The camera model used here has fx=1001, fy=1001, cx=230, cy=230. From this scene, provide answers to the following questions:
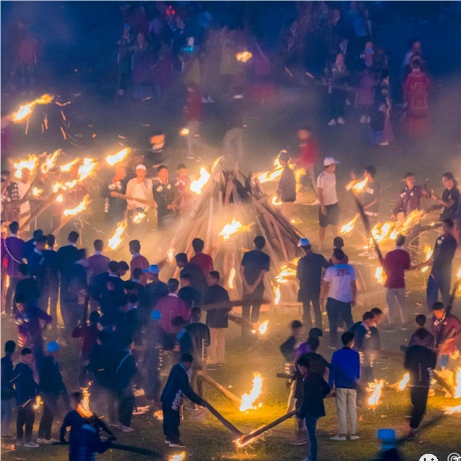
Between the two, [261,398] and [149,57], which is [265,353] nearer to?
[261,398]

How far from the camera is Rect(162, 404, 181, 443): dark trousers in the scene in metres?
13.3

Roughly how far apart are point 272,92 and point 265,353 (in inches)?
625

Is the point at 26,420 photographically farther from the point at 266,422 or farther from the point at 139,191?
the point at 139,191

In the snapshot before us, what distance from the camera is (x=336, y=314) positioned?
55.5ft

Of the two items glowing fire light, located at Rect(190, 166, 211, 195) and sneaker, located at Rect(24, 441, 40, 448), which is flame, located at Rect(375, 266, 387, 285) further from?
sneaker, located at Rect(24, 441, 40, 448)

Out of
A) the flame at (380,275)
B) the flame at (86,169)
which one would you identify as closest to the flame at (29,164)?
the flame at (86,169)

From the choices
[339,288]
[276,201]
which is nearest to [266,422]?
[339,288]

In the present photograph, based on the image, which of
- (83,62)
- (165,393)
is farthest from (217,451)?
(83,62)

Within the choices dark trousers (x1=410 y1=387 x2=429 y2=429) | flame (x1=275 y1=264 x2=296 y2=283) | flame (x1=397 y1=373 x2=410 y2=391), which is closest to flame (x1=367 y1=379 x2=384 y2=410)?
flame (x1=397 y1=373 x2=410 y2=391)

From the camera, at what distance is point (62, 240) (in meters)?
23.6

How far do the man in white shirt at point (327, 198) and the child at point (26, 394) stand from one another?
10024 millimetres

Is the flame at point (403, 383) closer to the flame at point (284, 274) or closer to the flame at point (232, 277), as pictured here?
the flame at point (284, 274)

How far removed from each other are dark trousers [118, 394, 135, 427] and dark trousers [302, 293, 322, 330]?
450 centimetres

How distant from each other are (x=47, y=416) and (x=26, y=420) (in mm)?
284
